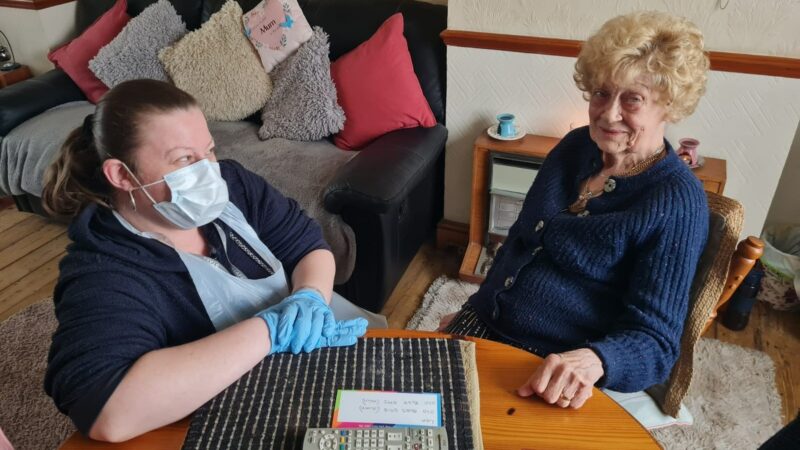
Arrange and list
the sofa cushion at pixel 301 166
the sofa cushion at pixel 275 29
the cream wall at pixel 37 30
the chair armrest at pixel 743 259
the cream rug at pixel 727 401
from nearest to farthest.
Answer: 1. the chair armrest at pixel 743 259
2. the cream rug at pixel 727 401
3. the sofa cushion at pixel 301 166
4. the sofa cushion at pixel 275 29
5. the cream wall at pixel 37 30

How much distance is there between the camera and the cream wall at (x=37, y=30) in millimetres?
3242

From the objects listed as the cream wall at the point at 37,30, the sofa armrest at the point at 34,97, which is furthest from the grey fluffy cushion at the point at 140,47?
the cream wall at the point at 37,30

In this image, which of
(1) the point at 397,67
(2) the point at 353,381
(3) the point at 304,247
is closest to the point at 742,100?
(1) the point at 397,67

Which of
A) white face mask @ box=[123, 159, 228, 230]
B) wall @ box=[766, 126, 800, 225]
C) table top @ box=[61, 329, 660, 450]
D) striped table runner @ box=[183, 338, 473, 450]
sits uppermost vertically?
white face mask @ box=[123, 159, 228, 230]

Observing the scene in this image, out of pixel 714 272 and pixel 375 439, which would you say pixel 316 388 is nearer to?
pixel 375 439

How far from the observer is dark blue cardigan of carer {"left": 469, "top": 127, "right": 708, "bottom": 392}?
1.12m

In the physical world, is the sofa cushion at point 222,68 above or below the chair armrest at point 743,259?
below

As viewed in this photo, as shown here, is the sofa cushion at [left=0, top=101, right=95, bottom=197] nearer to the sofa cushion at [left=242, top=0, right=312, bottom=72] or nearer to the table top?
the sofa cushion at [left=242, top=0, right=312, bottom=72]

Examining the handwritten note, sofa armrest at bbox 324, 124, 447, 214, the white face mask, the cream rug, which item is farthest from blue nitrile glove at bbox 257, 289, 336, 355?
the cream rug

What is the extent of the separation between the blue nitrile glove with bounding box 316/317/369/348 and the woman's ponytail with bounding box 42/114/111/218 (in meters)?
0.49

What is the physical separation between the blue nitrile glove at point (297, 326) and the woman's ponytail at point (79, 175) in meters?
0.39

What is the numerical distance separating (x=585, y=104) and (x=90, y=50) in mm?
2434

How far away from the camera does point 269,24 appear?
8.54ft

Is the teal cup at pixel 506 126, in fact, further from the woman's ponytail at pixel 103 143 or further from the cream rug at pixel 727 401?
the woman's ponytail at pixel 103 143
